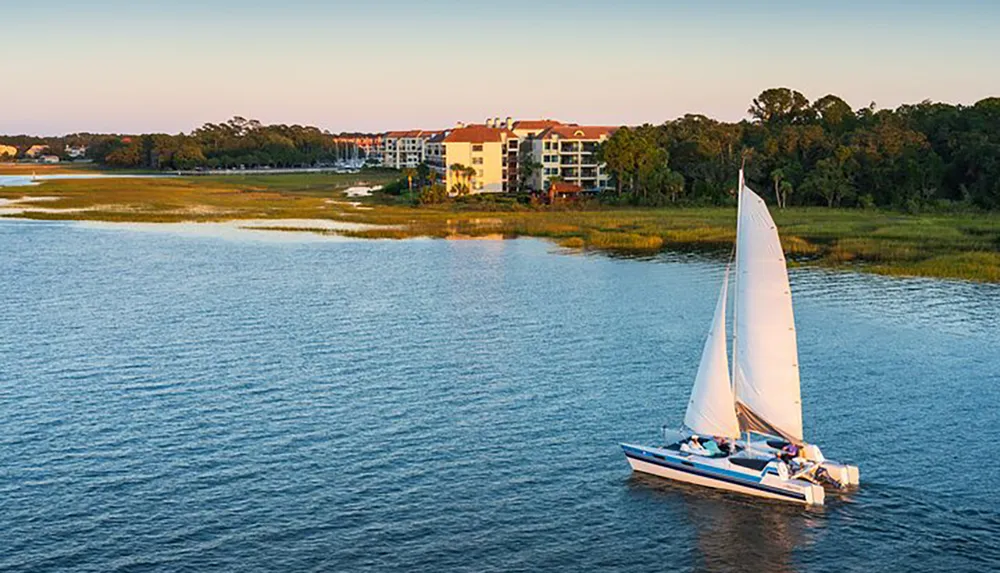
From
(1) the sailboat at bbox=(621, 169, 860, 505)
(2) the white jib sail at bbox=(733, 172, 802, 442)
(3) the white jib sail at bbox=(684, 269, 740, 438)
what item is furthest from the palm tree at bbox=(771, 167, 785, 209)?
(2) the white jib sail at bbox=(733, 172, 802, 442)

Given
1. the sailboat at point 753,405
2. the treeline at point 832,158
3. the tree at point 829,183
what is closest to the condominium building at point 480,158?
the treeline at point 832,158

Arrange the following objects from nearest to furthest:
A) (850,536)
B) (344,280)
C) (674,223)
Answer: (850,536) < (344,280) < (674,223)

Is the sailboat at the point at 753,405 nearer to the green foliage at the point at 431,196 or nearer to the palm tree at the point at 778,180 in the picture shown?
the palm tree at the point at 778,180

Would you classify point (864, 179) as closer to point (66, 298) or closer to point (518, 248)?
point (518, 248)

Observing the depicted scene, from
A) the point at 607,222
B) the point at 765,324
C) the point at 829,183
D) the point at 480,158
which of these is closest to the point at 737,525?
the point at 765,324

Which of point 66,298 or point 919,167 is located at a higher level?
point 919,167

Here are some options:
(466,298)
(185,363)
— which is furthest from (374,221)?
(185,363)

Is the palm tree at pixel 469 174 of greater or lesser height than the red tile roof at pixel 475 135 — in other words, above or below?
below
